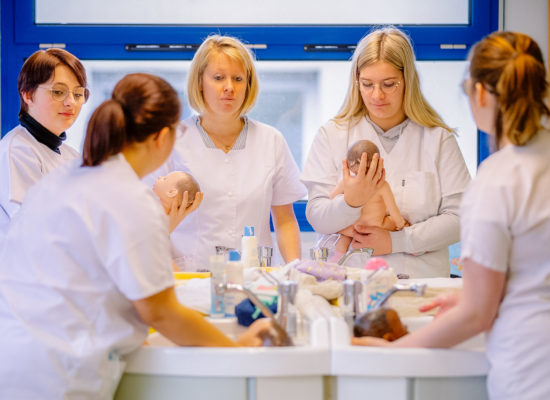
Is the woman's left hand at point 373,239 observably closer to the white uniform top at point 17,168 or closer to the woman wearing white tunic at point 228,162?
the woman wearing white tunic at point 228,162

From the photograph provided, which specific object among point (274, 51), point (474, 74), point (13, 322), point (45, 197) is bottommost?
point (13, 322)

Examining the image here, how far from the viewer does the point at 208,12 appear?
12.0 feet

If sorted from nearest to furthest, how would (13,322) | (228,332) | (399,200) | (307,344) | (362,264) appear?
(13,322) → (307,344) → (228,332) → (362,264) → (399,200)

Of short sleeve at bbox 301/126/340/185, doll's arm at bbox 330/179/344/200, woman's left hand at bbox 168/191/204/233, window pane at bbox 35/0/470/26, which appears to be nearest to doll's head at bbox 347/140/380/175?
doll's arm at bbox 330/179/344/200

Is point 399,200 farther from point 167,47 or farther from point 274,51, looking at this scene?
point 167,47

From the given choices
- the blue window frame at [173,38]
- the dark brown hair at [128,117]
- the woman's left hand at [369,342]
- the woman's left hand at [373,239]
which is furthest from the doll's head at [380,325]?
the blue window frame at [173,38]

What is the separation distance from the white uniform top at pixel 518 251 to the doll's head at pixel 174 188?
1256 millimetres

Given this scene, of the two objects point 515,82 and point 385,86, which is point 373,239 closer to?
point 385,86

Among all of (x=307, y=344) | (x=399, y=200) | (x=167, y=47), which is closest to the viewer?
(x=307, y=344)

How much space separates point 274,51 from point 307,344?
247 centimetres

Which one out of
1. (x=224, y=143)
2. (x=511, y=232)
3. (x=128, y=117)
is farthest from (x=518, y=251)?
(x=224, y=143)

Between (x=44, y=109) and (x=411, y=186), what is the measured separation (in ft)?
4.64

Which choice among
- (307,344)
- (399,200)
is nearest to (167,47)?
(399,200)

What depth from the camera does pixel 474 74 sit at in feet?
4.50
